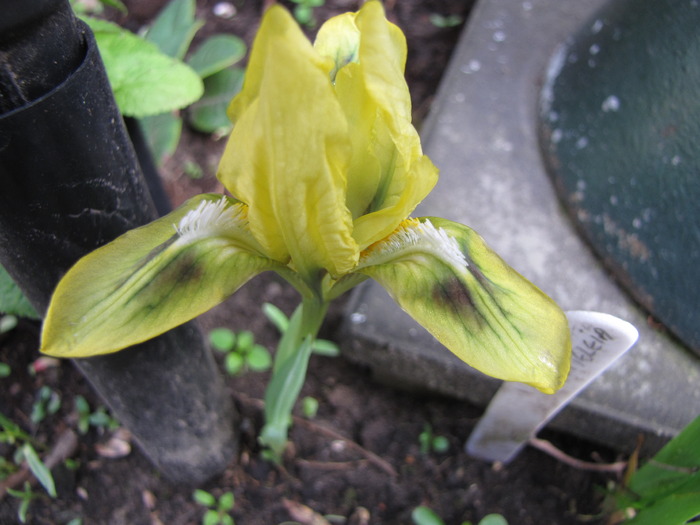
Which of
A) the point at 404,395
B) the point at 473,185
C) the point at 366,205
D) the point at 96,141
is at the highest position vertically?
the point at 96,141

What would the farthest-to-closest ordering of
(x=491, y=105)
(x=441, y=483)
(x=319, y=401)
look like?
(x=491, y=105)
(x=319, y=401)
(x=441, y=483)

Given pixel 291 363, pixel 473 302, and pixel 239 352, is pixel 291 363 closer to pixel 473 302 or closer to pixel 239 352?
pixel 473 302

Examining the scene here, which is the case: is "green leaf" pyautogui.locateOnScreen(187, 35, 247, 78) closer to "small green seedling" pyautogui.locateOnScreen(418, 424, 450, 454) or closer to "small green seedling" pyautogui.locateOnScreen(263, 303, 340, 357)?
"small green seedling" pyautogui.locateOnScreen(263, 303, 340, 357)

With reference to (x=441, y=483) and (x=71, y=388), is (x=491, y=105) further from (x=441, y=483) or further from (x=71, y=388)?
(x=71, y=388)

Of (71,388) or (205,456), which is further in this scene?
(71,388)

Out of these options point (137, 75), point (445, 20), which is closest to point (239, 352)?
point (137, 75)

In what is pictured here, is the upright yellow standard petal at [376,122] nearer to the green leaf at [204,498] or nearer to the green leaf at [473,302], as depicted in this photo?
the green leaf at [473,302]

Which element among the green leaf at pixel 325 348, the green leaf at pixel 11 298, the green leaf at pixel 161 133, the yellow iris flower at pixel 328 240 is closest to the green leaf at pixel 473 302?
the yellow iris flower at pixel 328 240

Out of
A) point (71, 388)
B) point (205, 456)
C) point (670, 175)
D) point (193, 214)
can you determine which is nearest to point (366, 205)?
point (193, 214)
